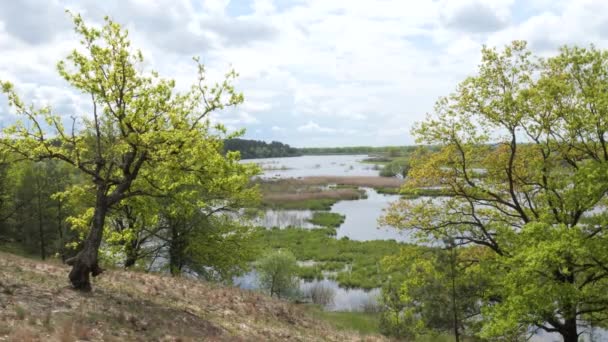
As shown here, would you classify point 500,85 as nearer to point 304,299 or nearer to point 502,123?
point 502,123

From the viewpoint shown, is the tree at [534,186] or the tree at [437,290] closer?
the tree at [534,186]

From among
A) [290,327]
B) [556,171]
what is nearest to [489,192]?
[556,171]

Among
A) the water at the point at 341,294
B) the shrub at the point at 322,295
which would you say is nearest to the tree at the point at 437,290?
the water at the point at 341,294

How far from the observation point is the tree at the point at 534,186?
50.5ft

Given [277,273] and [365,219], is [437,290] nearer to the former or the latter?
[277,273]

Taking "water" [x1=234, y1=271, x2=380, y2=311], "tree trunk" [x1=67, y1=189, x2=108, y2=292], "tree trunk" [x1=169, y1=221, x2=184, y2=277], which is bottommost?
"water" [x1=234, y1=271, x2=380, y2=311]

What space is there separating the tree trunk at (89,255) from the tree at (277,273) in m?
24.0

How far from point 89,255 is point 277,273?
24790 millimetres

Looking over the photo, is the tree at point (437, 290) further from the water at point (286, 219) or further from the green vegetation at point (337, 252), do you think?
the water at point (286, 219)

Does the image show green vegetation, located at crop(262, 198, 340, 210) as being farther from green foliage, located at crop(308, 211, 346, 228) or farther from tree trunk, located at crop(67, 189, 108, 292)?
tree trunk, located at crop(67, 189, 108, 292)

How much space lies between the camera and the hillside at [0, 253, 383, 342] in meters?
10.9

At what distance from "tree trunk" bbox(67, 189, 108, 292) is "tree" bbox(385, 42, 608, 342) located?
1368 cm

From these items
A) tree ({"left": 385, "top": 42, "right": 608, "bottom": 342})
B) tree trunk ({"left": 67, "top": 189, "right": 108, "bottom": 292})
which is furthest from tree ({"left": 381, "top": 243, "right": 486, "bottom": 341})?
tree trunk ({"left": 67, "top": 189, "right": 108, "bottom": 292})

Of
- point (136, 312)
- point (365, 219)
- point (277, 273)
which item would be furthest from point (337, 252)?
point (136, 312)
